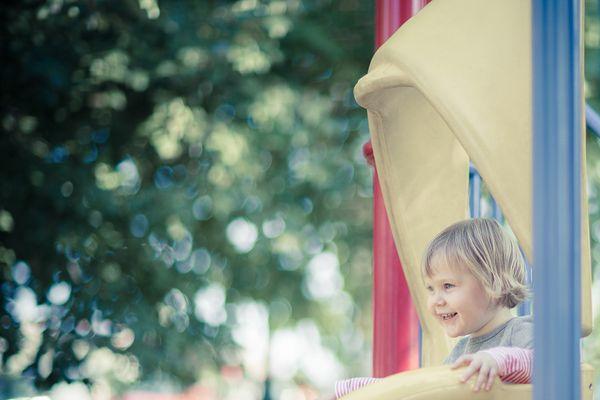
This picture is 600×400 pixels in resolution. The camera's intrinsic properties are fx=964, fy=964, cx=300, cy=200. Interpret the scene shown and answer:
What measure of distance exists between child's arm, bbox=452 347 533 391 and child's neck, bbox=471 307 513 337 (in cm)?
19

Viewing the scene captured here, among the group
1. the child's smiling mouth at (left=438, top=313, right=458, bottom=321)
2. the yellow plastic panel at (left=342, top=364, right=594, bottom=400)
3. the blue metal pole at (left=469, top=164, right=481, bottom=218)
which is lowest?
the blue metal pole at (left=469, top=164, right=481, bottom=218)

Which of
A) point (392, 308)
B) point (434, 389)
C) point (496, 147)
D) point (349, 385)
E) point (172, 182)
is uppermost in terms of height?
point (496, 147)

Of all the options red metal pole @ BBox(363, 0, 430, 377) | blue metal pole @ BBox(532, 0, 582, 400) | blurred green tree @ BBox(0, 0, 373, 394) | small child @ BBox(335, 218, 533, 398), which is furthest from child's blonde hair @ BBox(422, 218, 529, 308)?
blurred green tree @ BBox(0, 0, 373, 394)

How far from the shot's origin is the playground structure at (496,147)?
80 centimetres

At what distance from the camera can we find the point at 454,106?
1.02 meters

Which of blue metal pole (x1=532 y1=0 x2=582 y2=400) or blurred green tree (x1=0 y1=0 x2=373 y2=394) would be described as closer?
blue metal pole (x1=532 y1=0 x2=582 y2=400)

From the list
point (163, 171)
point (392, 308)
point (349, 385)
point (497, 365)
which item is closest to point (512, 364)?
point (497, 365)

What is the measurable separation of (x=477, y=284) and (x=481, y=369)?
0.71ft

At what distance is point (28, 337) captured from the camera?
4.30 metres

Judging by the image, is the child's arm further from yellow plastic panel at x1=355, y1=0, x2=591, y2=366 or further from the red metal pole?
the red metal pole

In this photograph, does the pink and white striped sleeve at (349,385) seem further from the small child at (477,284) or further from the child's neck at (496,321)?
the child's neck at (496,321)

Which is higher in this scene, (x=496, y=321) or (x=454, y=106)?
(x=454, y=106)

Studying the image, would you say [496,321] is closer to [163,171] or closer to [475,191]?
[475,191]

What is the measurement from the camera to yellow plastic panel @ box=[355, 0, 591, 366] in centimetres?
98
